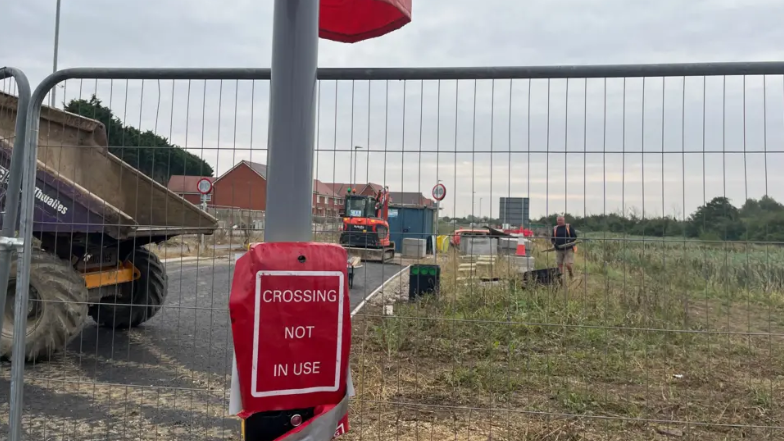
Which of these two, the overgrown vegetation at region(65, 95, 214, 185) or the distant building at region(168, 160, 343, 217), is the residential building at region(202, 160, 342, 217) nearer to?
the distant building at region(168, 160, 343, 217)

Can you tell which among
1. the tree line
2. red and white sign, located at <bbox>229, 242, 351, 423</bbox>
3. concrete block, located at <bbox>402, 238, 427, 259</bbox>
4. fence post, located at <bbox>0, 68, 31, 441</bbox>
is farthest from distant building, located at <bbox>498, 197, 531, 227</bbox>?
fence post, located at <bbox>0, 68, 31, 441</bbox>

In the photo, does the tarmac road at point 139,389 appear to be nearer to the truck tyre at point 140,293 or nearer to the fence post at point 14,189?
the truck tyre at point 140,293

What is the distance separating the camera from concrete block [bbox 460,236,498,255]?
2.99 metres

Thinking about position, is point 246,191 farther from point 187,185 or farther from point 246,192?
point 187,185

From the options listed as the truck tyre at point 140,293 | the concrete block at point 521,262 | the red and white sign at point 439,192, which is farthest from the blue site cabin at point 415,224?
the truck tyre at point 140,293

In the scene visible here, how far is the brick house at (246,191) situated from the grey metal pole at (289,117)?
0.95m

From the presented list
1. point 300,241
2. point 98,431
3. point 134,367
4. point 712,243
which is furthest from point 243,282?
point 134,367

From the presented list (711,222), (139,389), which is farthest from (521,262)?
(139,389)

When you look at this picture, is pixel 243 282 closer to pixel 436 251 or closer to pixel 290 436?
pixel 290 436

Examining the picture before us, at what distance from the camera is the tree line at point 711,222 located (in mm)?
2648

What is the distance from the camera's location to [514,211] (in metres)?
2.92

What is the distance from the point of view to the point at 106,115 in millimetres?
3500

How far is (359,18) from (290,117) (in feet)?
3.93

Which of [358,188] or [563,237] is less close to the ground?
[358,188]
